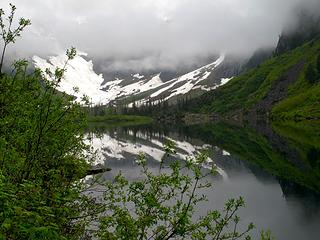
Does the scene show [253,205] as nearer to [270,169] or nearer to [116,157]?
[270,169]

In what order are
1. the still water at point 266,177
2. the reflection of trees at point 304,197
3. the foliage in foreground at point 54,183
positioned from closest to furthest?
the foliage in foreground at point 54,183, the still water at point 266,177, the reflection of trees at point 304,197

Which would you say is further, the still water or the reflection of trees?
the reflection of trees

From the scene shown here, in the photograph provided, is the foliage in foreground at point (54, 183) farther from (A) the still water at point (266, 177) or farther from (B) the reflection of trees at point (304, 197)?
(B) the reflection of trees at point (304, 197)

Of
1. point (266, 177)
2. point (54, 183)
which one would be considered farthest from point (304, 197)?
point (54, 183)

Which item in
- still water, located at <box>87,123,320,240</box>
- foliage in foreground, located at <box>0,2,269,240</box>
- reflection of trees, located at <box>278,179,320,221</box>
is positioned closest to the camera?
foliage in foreground, located at <box>0,2,269,240</box>

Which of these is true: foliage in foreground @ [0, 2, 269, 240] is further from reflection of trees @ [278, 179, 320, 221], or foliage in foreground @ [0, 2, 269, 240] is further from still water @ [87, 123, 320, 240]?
reflection of trees @ [278, 179, 320, 221]

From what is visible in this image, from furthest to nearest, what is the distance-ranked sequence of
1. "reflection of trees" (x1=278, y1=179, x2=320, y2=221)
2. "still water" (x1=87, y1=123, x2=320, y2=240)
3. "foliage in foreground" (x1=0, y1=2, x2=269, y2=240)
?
"reflection of trees" (x1=278, y1=179, x2=320, y2=221) < "still water" (x1=87, y1=123, x2=320, y2=240) < "foliage in foreground" (x1=0, y1=2, x2=269, y2=240)

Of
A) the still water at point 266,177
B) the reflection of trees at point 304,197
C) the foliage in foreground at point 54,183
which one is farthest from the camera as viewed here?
the reflection of trees at point 304,197

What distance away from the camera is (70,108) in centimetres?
1806

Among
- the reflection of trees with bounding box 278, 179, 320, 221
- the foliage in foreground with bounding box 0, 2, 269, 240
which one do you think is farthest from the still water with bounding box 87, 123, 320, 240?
the foliage in foreground with bounding box 0, 2, 269, 240

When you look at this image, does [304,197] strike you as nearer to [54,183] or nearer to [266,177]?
[266,177]

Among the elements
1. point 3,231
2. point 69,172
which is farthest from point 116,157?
point 3,231

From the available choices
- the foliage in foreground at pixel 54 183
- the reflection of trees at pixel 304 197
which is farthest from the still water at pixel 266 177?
the foliage in foreground at pixel 54 183

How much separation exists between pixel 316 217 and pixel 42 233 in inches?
1975
